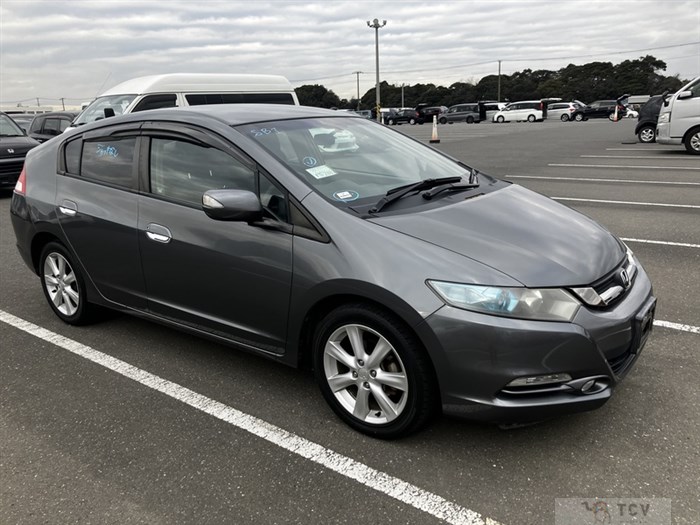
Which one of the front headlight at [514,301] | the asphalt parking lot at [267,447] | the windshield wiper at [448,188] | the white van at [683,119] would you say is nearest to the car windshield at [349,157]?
the windshield wiper at [448,188]

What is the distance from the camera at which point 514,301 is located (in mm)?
2451

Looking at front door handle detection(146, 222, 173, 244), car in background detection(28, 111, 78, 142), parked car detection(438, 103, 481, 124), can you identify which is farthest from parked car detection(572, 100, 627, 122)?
front door handle detection(146, 222, 173, 244)

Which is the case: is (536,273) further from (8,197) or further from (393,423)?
(8,197)

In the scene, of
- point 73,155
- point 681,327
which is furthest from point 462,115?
point 73,155

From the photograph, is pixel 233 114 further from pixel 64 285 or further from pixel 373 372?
pixel 64 285

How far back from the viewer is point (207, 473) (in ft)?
8.66

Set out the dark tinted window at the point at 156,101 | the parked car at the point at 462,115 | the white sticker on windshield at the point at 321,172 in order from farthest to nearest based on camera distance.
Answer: the parked car at the point at 462,115 → the dark tinted window at the point at 156,101 → the white sticker on windshield at the point at 321,172

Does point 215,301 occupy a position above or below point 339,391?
above

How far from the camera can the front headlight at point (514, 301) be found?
245 centimetres

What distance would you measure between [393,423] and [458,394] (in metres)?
0.39

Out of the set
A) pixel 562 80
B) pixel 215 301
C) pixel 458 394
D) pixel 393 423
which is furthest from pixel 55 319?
pixel 562 80

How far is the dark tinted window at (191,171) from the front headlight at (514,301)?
1317 mm

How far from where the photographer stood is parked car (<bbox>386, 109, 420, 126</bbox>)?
50.5 meters

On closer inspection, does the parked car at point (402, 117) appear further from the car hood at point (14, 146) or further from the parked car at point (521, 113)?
the car hood at point (14, 146)
